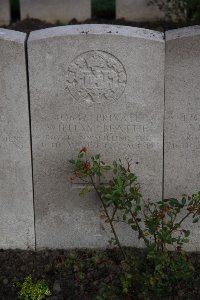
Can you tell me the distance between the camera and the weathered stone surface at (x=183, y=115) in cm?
385

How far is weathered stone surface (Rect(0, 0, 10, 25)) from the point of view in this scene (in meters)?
10.7

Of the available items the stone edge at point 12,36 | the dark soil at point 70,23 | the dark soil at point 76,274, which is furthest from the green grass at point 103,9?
the dark soil at point 76,274

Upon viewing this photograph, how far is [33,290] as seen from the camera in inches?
154

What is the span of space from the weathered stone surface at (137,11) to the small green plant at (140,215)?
22.9ft

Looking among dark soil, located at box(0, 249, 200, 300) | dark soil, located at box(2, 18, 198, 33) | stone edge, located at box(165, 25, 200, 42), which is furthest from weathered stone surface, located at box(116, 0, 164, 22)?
dark soil, located at box(0, 249, 200, 300)

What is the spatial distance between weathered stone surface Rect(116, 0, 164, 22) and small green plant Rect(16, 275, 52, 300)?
24.8 feet

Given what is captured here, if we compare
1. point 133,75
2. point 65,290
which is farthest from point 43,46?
point 65,290

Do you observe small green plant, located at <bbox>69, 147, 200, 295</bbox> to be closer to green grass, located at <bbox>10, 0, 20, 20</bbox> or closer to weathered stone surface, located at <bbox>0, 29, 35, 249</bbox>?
weathered stone surface, located at <bbox>0, 29, 35, 249</bbox>

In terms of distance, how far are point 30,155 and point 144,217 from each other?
0.97 m

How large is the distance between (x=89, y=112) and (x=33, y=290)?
4.25 feet

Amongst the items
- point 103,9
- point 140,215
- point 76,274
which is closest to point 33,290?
point 76,274

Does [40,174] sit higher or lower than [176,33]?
lower

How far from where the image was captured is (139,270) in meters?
4.08

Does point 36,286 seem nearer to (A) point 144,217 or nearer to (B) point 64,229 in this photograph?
(B) point 64,229
